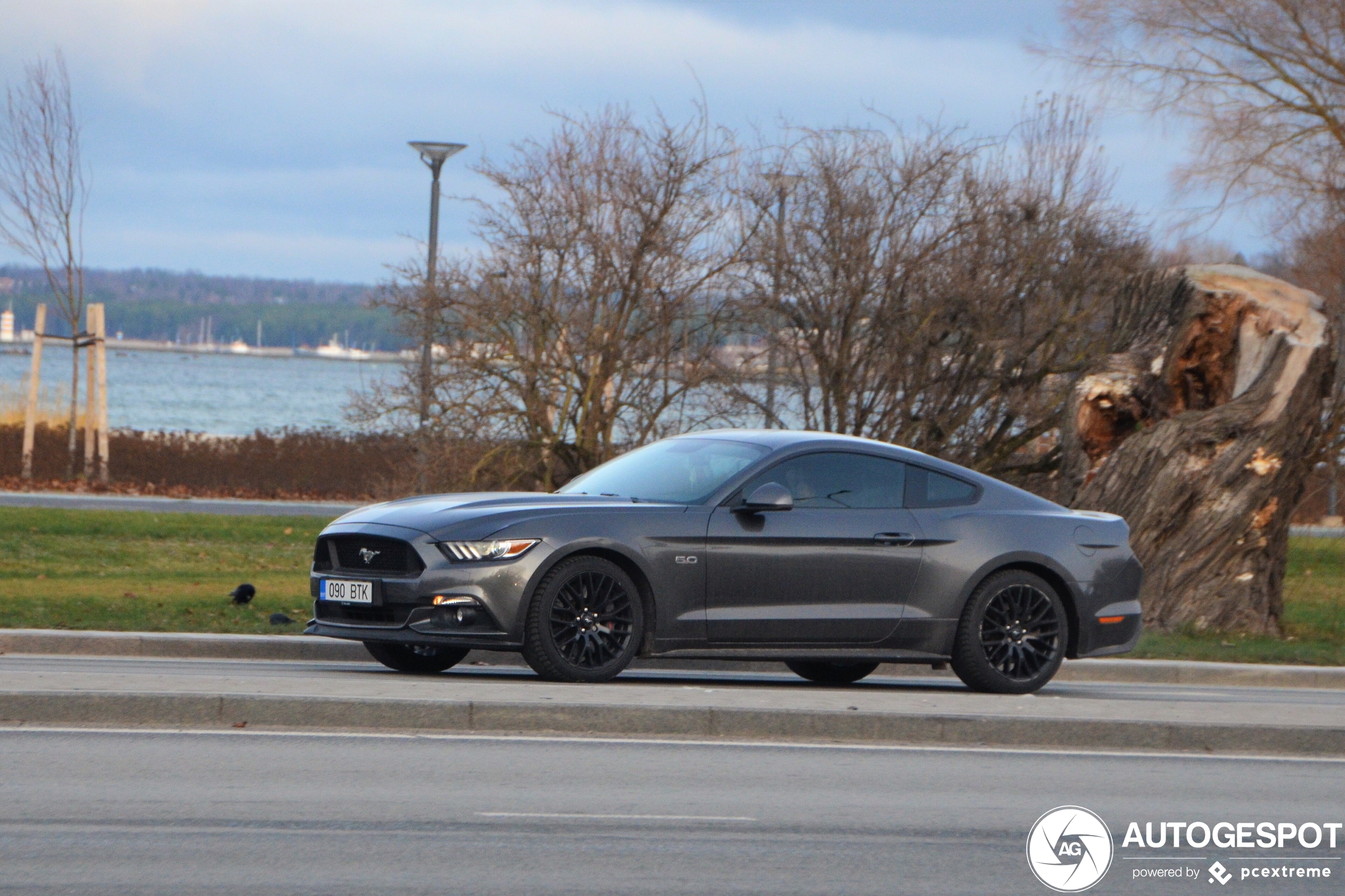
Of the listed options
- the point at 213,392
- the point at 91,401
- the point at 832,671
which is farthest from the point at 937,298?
the point at 213,392

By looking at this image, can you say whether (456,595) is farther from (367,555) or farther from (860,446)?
(860,446)

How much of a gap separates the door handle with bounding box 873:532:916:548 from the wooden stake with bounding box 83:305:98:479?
2028 centimetres

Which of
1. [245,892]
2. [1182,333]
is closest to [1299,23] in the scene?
[1182,333]

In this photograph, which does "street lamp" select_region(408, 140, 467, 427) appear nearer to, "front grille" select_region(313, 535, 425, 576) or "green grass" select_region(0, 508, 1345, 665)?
"green grass" select_region(0, 508, 1345, 665)

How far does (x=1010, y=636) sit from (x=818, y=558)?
54.5 inches

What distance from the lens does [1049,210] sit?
19.7 m

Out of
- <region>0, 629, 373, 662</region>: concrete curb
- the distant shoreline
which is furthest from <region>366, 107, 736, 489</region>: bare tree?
the distant shoreline

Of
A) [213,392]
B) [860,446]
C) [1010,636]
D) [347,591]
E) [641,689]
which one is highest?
[860,446]

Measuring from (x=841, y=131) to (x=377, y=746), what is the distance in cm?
1306

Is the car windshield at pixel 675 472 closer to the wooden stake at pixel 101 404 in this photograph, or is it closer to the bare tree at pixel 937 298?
the bare tree at pixel 937 298

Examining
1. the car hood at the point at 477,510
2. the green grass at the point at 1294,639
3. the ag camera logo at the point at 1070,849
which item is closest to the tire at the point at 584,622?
the car hood at the point at 477,510

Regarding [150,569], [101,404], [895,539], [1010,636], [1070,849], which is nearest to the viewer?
[1070,849]

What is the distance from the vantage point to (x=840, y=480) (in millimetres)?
10039

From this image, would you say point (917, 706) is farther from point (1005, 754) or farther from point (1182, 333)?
point (1182, 333)
